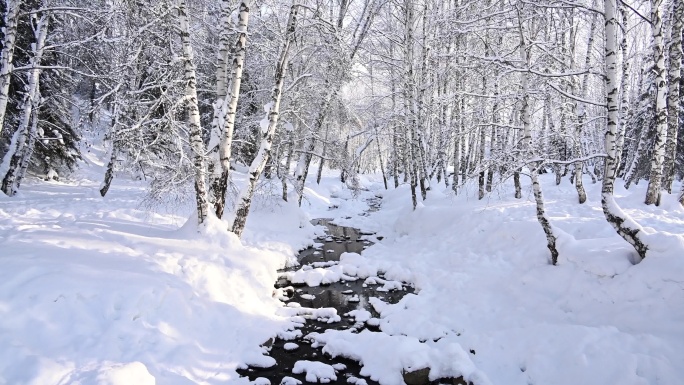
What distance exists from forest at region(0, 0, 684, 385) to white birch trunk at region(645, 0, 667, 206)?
5 cm

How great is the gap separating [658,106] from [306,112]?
1185cm

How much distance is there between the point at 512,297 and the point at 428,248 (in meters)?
4.14

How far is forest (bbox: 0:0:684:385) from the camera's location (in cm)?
703

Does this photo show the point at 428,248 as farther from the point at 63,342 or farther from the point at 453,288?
the point at 63,342

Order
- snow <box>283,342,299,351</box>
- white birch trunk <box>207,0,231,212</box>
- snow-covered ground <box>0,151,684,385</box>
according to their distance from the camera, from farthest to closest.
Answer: white birch trunk <box>207,0,231,212</box>
snow <box>283,342,299,351</box>
snow-covered ground <box>0,151,684,385</box>

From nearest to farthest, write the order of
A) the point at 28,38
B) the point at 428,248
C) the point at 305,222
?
the point at 428,248 → the point at 28,38 → the point at 305,222

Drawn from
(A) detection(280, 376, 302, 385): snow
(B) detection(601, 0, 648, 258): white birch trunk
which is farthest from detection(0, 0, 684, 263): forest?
(A) detection(280, 376, 302, 385): snow

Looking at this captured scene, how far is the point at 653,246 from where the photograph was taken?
5656 millimetres

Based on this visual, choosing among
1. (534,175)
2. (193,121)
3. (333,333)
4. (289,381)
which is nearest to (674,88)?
(534,175)

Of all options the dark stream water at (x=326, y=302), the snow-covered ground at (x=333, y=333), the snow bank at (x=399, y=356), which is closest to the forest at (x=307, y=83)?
the snow-covered ground at (x=333, y=333)

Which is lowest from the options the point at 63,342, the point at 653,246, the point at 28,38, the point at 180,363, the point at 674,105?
the point at 180,363

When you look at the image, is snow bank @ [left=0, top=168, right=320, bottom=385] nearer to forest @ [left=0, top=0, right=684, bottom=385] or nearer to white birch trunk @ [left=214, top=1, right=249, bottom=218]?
forest @ [left=0, top=0, right=684, bottom=385]

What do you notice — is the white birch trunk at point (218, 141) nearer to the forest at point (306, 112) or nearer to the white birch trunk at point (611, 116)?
the forest at point (306, 112)

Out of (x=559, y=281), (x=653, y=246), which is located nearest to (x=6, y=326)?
(x=559, y=281)
